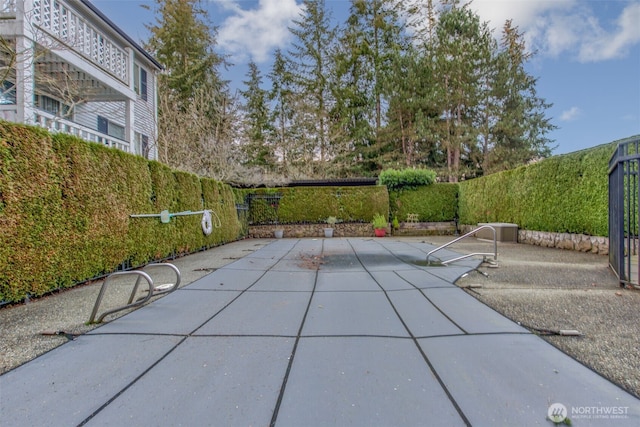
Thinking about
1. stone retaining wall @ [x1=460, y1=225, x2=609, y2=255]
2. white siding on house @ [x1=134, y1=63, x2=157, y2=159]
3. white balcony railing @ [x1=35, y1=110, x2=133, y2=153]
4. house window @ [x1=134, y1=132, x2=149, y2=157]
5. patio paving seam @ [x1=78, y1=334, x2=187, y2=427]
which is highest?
white siding on house @ [x1=134, y1=63, x2=157, y2=159]

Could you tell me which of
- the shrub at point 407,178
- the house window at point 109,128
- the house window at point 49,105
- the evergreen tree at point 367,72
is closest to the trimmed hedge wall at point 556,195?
the shrub at point 407,178

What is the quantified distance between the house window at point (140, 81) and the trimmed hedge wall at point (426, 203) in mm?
10831

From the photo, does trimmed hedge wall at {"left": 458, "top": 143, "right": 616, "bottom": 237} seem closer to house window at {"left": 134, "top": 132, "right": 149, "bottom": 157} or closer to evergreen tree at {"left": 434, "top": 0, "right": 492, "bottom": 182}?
evergreen tree at {"left": 434, "top": 0, "right": 492, "bottom": 182}

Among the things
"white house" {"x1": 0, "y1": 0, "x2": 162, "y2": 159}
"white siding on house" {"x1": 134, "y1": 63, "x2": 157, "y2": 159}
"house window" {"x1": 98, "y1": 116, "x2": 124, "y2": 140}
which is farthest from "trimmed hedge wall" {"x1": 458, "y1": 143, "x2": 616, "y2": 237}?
"house window" {"x1": 98, "y1": 116, "x2": 124, "y2": 140}

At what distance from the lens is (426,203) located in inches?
522

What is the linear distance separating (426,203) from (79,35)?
511 inches

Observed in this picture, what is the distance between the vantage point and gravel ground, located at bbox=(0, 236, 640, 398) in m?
2.03

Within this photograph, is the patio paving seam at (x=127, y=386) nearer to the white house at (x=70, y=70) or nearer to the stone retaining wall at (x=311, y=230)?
the white house at (x=70, y=70)

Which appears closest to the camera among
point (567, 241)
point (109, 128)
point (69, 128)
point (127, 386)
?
point (127, 386)

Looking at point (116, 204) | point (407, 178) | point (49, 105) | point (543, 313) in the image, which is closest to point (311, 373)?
point (543, 313)

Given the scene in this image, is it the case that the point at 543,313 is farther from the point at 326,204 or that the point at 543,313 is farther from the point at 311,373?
the point at 326,204

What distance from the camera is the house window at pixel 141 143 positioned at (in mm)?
10744

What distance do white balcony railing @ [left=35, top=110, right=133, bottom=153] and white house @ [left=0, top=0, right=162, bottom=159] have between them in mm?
20

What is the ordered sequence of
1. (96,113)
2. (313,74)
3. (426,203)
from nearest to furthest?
1. (96,113)
2. (426,203)
3. (313,74)
